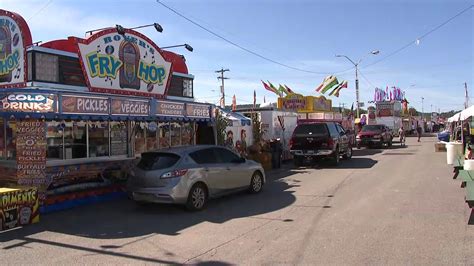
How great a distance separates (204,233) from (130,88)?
7.84 m

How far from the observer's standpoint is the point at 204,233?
8234mm

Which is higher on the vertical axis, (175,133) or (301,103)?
(301,103)

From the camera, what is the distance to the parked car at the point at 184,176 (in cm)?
1013

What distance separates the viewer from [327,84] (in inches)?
1555

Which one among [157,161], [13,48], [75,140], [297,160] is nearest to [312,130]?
[297,160]

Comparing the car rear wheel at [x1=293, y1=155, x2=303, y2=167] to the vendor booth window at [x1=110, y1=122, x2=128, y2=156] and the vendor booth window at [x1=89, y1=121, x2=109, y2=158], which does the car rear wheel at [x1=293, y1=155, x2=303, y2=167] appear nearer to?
the vendor booth window at [x1=110, y1=122, x2=128, y2=156]

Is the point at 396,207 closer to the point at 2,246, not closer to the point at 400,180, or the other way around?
the point at 400,180

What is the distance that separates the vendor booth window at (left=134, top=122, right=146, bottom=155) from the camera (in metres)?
15.5

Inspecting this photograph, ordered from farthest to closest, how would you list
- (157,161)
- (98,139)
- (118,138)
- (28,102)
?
1. (118,138)
2. (98,139)
3. (157,161)
4. (28,102)

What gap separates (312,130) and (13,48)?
12522mm

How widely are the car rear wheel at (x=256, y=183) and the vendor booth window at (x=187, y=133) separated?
5237 mm

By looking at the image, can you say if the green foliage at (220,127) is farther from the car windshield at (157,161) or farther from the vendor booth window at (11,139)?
the vendor booth window at (11,139)

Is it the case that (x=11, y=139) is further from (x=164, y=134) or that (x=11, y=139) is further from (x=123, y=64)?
(x=164, y=134)

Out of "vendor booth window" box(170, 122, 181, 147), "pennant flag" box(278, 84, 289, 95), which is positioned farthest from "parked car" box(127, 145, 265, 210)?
"pennant flag" box(278, 84, 289, 95)
